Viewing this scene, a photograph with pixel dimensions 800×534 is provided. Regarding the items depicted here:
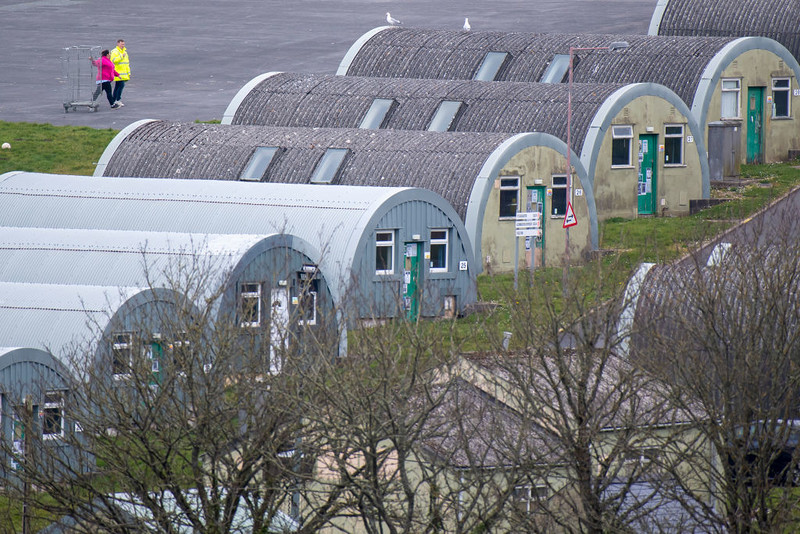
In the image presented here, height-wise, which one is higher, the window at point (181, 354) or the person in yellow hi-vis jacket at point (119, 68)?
the person in yellow hi-vis jacket at point (119, 68)

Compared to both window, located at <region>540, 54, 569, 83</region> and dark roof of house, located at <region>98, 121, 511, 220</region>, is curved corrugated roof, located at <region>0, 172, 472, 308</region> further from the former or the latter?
window, located at <region>540, 54, 569, 83</region>

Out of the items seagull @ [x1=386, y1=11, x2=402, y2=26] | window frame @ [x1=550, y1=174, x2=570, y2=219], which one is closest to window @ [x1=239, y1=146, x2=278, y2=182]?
window frame @ [x1=550, y1=174, x2=570, y2=219]

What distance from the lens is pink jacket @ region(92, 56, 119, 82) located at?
181 ft

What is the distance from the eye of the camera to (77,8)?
257 feet

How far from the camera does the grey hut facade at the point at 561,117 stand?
1784 inches

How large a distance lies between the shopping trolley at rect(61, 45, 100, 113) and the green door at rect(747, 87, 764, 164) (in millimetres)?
21583

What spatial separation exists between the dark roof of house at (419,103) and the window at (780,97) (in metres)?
8.82

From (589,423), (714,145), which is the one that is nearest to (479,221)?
(714,145)

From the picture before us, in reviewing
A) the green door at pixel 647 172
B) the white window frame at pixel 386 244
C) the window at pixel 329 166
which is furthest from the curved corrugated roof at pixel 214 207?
the green door at pixel 647 172

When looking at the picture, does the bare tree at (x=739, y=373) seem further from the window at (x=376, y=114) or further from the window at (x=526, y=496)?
the window at (x=376, y=114)

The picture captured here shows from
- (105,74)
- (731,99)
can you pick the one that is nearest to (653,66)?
(731,99)

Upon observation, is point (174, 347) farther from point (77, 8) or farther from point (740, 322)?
point (77, 8)

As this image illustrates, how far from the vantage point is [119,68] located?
56.4m

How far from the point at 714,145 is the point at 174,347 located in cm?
3359
